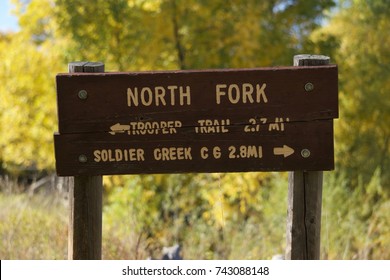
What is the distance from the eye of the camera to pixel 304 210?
155 inches

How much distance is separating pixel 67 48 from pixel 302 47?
5.32 m

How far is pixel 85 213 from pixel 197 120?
0.82 meters

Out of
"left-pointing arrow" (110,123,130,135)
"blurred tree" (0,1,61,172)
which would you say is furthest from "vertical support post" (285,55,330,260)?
"blurred tree" (0,1,61,172)

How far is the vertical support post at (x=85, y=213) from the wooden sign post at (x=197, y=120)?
0.08 meters

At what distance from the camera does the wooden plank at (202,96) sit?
3.78 m

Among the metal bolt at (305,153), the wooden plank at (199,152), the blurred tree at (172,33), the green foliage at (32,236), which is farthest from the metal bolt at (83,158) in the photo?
the blurred tree at (172,33)

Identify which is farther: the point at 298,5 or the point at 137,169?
the point at 298,5

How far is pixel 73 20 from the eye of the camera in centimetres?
1366

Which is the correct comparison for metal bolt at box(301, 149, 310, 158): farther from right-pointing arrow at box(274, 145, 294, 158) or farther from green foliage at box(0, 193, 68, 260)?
green foliage at box(0, 193, 68, 260)

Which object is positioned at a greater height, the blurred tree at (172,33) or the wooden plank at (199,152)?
the blurred tree at (172,33)

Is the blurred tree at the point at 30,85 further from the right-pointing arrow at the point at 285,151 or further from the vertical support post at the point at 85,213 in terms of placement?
the right-pointing arrow at the point at 285,151

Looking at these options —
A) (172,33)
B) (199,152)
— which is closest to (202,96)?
(199,152)

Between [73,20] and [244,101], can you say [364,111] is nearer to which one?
[73,20]

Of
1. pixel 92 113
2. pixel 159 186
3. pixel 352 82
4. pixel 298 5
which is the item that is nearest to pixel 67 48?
pixel 159 186
